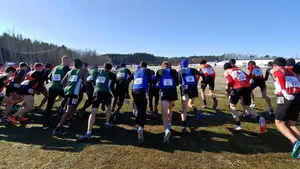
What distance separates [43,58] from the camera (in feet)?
258

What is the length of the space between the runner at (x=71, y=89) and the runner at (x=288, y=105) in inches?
220

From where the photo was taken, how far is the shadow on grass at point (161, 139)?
5.36 metres

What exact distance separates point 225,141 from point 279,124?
1434 mm

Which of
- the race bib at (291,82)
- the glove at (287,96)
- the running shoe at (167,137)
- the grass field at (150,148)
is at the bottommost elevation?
the grass field at (150,148)

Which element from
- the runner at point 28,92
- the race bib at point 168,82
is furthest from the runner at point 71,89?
the race bib at point 168,82

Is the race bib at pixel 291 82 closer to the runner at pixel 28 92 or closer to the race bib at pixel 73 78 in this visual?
the race bib at pixel 73 78

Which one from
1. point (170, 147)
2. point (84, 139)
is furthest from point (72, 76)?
point (170, 147)

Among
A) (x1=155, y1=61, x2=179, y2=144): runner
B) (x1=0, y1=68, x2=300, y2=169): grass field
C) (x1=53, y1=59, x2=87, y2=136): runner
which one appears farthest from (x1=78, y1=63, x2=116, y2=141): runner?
(x1=155, y1=61, x2=179, y2=144): runner

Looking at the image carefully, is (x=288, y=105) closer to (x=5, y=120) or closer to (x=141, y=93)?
(x=141, y=93)

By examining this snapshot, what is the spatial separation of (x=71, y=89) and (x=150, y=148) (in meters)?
3.00

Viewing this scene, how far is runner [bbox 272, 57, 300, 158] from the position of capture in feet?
15.9

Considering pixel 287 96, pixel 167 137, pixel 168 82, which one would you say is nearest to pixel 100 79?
pixel 168 82

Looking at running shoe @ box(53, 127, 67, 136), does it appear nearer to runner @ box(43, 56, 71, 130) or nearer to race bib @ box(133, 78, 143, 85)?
runner @ box(43, 56, 71, 130)

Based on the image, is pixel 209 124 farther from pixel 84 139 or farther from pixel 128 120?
pixel 84 139
